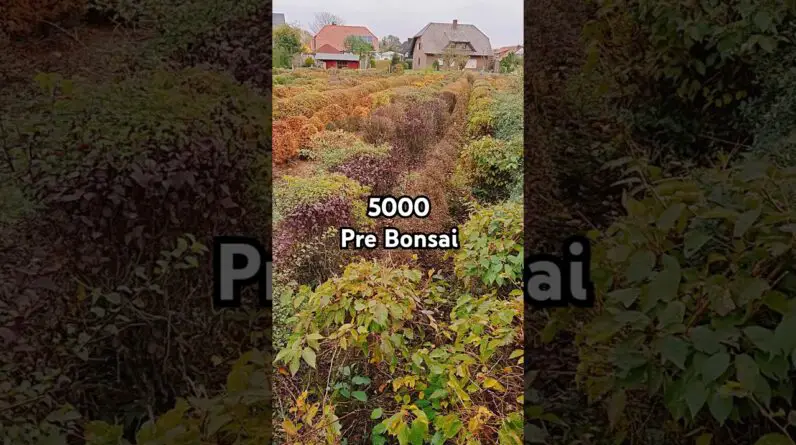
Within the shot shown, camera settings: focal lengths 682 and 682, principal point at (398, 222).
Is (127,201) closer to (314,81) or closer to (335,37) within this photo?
(335,37)

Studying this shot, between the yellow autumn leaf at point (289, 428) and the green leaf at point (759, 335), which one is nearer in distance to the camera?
the green leaf at point (759, 335)

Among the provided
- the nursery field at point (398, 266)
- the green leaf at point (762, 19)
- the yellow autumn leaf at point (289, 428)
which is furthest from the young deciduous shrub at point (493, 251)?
the green leaf at point (762, 19)

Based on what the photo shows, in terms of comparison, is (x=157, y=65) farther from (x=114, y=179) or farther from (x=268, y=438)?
(x=268, y=438)

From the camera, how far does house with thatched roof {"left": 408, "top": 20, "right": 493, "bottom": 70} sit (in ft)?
19.2

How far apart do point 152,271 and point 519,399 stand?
1.50 m

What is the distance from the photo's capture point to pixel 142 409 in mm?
2289

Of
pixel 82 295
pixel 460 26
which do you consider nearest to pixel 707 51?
pixel 82 295

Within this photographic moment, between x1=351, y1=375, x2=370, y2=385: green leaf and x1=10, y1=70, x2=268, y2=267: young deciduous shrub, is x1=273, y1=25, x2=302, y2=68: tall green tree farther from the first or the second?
x1=351, y1=375, x2=370, y2=385: green leaf

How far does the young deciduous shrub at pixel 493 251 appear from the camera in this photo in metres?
3.45

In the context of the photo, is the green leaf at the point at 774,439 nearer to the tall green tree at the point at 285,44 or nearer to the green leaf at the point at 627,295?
the green leaf at the point at 627,295

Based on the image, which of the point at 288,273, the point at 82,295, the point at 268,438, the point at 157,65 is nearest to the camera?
the point at 268,438

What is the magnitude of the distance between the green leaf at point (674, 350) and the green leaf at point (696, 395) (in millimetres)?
29

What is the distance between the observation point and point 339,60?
6.14 m

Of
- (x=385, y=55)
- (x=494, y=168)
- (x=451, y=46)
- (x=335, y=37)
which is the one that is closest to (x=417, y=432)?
(x=494, y=168)
